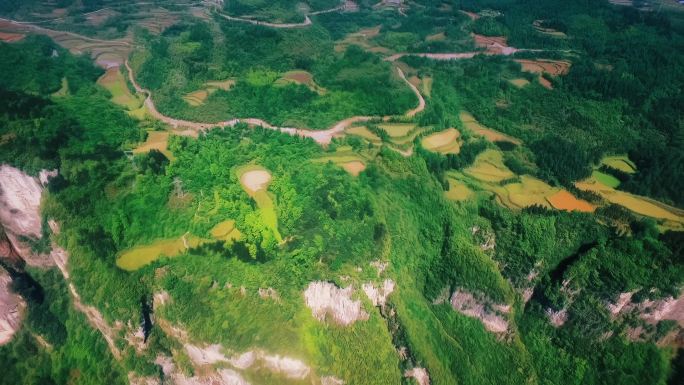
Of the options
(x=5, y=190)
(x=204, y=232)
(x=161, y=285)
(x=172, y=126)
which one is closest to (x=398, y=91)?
(x=172, y=126)

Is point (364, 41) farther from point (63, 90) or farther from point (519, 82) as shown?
point (63, 90)

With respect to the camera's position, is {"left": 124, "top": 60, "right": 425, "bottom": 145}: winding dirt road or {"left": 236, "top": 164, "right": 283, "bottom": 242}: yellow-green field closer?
{"left": 236, "top": 164, "right": 283, "bottom": 242}: yellow-green field

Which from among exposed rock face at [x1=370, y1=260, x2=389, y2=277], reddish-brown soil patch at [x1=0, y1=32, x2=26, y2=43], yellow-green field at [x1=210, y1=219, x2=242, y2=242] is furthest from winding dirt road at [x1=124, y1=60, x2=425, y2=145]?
reddish-brown soil patch at [x1=0, y1=32, x2=26, y2=43]

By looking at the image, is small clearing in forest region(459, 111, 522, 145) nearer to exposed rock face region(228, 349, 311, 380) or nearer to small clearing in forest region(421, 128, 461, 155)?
small clearing in forest region(421, 128, 461, 155)

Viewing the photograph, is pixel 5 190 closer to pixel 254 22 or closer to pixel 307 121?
pixel 307 121

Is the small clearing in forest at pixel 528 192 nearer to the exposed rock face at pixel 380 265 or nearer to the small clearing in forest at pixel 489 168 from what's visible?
the small clearing in forest at pixel 489 168

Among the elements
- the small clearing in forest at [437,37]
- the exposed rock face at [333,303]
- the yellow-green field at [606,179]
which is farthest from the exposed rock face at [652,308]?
the small clearing in forest at [437,37]
